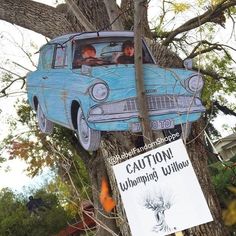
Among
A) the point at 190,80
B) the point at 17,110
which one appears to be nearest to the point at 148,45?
the point at 190,80

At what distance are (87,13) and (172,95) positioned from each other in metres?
1.92

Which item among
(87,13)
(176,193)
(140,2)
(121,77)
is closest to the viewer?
(176,193)

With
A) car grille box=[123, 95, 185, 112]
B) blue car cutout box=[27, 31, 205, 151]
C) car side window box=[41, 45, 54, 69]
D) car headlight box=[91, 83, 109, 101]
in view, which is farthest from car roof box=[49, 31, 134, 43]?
car grille box=[123, 95, 185, 112]

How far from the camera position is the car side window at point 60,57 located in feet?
16.4

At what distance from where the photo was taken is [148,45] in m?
5.12

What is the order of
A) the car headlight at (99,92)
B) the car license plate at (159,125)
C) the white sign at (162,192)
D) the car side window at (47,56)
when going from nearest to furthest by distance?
the white sign at (162,192) → the car license plate at (159,125) → the car headlight at (99,92) → the car side window at (47,56)

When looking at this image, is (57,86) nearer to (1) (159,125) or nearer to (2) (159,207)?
(1) (159,125)

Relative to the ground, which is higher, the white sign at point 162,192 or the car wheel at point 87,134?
the car wheel at point 87,134

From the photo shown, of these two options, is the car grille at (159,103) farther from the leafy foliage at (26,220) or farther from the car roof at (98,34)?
the leafy foliage at (26,220)

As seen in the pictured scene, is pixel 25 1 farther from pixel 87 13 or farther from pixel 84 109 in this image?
pixel 84 109

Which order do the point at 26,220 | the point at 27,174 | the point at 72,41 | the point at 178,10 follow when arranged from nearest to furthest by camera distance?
1. the point at 72,41
2. the point at 178,10
3. the point at 27,174
4. the point at 26,220

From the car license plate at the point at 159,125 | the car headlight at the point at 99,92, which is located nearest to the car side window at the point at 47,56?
the car headlight at the point at 99,92

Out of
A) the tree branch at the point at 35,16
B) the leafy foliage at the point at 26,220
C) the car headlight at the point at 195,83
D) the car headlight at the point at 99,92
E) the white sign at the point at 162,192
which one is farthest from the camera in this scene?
the leafy foliage at the point at 26,220

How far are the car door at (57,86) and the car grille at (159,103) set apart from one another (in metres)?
0.75
